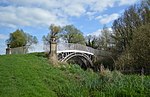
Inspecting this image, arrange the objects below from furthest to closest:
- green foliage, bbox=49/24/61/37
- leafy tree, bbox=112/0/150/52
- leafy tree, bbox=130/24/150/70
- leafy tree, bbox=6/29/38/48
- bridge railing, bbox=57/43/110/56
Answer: green foliage, bbox=49/24/61/37 < leafy tree, bbox=6/29/38/48 < leafy tree, bbox=112/0/150/52 < bridge railing, bbox=57/43/110/56 < leafy tree, bbox=130/24/150/70

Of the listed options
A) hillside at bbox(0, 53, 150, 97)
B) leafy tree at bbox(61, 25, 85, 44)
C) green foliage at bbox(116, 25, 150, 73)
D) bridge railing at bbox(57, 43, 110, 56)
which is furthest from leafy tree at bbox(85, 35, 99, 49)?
hillside at bbox(0, 53, 150, 97)

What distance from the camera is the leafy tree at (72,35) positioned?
71.4 meters

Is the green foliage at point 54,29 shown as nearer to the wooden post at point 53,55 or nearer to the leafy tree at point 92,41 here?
the leafy tree at point 92,41

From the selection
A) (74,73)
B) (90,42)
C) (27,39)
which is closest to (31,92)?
(74,73)

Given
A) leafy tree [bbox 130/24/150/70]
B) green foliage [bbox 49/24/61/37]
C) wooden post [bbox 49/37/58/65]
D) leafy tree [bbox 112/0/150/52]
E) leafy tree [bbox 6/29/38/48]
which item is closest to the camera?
wooden post [bbox 49/37/58/65]

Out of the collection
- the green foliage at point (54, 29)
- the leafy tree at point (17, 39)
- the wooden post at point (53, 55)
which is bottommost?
the wooden post at point (53, 55)

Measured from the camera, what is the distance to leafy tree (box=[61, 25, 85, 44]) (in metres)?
71.4

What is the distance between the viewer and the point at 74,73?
77.1 feet

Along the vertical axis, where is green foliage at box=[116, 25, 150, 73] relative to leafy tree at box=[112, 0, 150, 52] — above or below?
below

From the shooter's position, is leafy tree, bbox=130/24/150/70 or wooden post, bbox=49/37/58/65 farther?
leafy tree, bbox=130/24/150/70

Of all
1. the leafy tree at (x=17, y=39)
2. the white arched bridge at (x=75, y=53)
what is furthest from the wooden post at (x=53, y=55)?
the leafy tree at (x=17, y=39)

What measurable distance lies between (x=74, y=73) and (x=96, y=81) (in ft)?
17.7

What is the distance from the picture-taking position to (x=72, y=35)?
71688mm

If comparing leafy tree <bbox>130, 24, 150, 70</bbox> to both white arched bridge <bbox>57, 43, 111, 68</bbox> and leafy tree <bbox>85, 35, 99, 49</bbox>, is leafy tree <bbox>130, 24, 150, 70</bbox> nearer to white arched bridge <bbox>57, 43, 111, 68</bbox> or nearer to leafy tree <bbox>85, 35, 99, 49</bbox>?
white arched bridge <bbox>57, 43, 111, 68</bbox>
